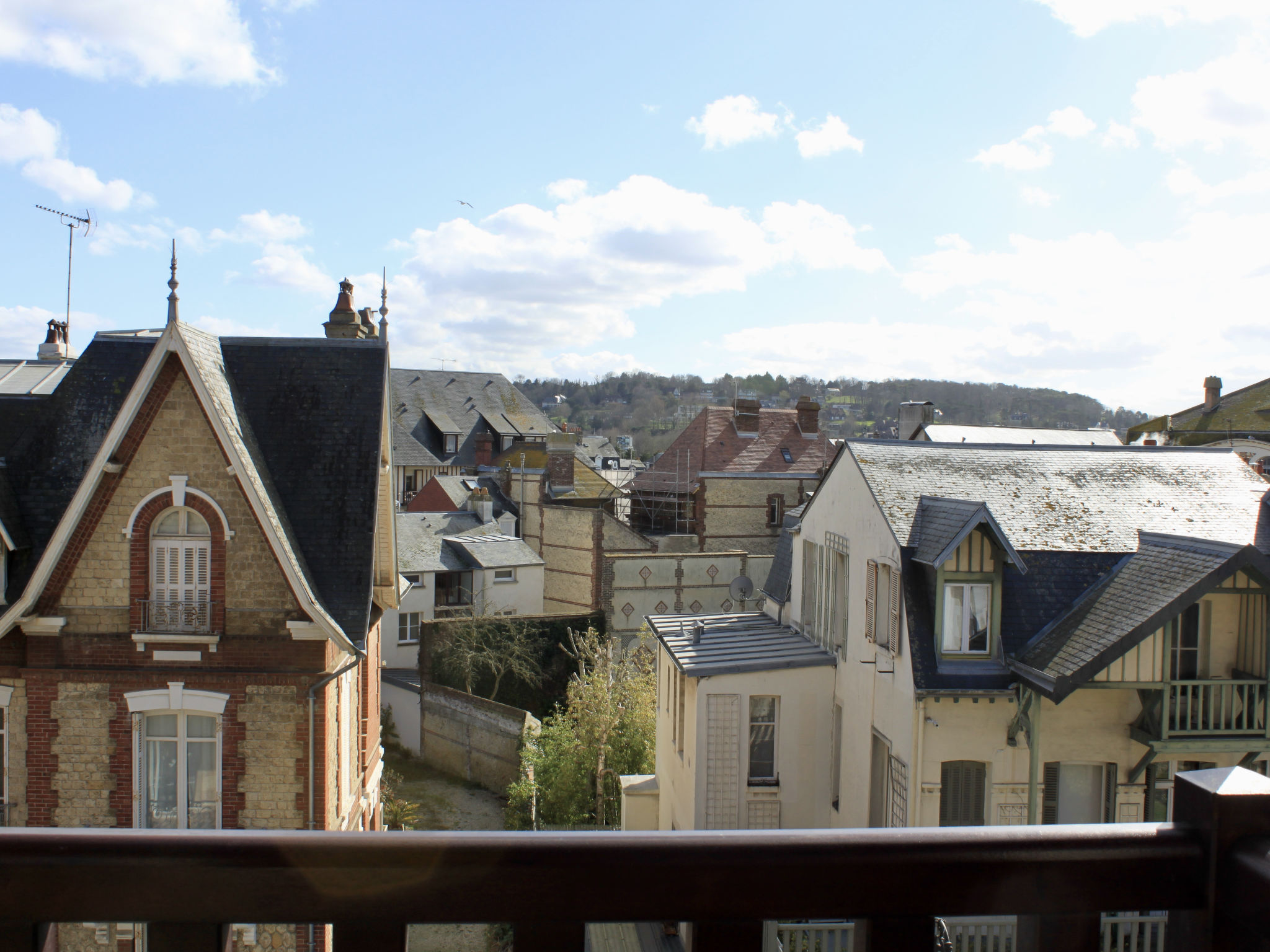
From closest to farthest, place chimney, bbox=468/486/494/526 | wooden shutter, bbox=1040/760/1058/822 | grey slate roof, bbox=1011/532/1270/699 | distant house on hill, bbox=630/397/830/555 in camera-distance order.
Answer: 1. grey slate roof, bbox=1011/532/1270/699
2. wooden shutter, bbox=1040/760/1058/822
3. distant house on hill, bbox=630/397/830/555
4. chimney, bbox=468/486/494/526

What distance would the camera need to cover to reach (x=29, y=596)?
10.4m

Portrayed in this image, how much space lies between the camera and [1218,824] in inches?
61.2

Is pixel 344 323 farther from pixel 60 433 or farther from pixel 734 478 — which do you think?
pixel 734 478

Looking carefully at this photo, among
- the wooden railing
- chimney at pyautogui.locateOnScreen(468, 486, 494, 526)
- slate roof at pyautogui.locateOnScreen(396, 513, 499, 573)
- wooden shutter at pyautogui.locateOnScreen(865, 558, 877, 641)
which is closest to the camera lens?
the wooden railing

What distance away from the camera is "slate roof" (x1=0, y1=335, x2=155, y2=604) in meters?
11.2

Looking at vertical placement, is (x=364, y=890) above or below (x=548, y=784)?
above

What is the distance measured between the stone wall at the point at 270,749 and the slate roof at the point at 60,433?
10.2 ft

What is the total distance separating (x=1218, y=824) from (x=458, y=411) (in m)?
64.5

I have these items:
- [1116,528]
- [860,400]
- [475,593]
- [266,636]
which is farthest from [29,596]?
[860,400]

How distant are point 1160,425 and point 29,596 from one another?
44038 mm

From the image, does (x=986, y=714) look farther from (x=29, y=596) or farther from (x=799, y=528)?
(x=29, y=596)

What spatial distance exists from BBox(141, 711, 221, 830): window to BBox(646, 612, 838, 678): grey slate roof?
20.9ft

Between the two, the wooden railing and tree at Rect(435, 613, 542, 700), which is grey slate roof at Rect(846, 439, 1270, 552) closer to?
the wooden railing

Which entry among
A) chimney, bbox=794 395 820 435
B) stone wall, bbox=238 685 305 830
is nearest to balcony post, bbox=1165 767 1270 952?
stone wall, bbox=238 685 305 830
